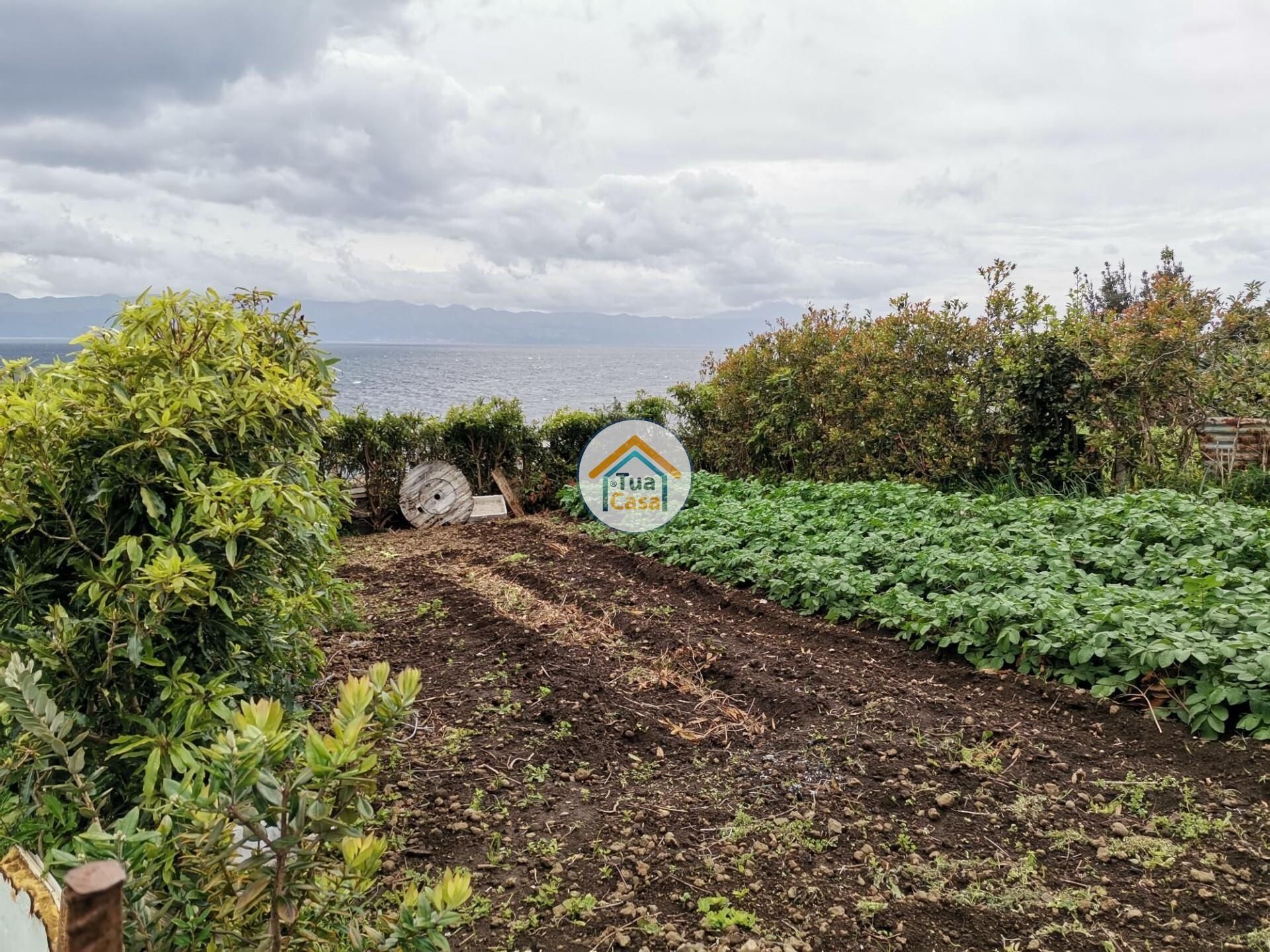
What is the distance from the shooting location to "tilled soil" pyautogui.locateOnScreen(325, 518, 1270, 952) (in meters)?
2.24

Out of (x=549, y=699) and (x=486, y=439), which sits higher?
(x=486, y=439)

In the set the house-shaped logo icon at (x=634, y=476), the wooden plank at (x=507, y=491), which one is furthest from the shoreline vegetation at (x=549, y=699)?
the wooden plank at (x=507, y=491)

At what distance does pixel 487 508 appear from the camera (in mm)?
8820

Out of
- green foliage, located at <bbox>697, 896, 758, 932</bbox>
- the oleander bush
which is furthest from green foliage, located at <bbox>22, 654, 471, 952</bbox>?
green foliage, located at <bbox>697, 896, 758, 932</bbox>

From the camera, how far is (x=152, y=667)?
2.11 metres

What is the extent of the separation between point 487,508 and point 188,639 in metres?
6.65

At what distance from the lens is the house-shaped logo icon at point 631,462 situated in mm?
8562

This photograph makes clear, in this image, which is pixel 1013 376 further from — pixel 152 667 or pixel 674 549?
pixel 152 667

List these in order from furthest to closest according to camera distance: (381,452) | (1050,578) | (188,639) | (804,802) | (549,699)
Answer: (381,452)
(1050,578)
(549,699)
(804,802)
(188,639)

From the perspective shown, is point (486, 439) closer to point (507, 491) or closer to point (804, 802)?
point (507, 491)

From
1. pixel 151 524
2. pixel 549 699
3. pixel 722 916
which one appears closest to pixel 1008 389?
pixel 549 699

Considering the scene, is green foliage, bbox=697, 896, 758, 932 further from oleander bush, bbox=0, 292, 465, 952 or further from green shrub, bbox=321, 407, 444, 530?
green shrub, bbox=321, 407, 444, 530

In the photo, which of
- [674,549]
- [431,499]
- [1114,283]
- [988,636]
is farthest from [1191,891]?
Answer: [1114,283]

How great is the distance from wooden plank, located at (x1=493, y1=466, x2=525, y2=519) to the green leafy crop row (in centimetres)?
290
